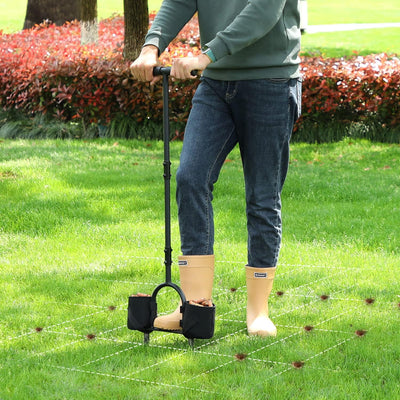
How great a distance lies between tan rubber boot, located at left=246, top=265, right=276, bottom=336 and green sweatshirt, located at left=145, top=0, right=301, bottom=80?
0.88m

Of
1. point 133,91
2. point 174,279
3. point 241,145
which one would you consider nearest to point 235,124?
point 241,145

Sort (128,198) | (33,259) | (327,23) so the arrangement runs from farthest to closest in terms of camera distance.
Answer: (327,23), (128,198), (33,259)

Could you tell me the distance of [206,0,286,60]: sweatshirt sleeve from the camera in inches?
127

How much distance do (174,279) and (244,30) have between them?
182 centimetres

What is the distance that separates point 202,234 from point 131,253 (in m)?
1.73

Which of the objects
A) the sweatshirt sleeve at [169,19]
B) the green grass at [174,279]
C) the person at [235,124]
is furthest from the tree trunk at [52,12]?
the person at [235,124]

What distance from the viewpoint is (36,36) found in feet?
55.2

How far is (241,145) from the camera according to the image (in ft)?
11.7

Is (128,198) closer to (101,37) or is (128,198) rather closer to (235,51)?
(235,51)

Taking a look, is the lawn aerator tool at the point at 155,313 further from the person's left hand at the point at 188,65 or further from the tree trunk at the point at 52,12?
the tree trunk at the point at 52,12

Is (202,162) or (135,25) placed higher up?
(135,25)

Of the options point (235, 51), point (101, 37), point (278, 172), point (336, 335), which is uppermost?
point (101, 37)

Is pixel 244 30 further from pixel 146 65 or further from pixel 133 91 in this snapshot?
pixel 133 91

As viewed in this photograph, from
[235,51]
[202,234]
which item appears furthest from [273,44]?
[202,234]
